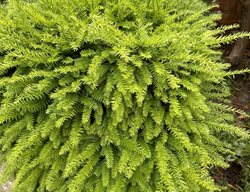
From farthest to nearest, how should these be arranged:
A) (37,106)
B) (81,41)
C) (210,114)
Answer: (210,114) < (37,106) < (81,41)

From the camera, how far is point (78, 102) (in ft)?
7.11

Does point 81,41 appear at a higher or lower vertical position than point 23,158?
higher

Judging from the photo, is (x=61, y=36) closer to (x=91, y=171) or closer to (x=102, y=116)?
(x=102, y=116)

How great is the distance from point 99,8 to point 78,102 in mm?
647

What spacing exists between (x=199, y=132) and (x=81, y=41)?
98 centimetres

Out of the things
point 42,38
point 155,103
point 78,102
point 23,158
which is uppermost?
point 42,38

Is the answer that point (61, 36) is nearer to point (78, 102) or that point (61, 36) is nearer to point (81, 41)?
point (81, 41)

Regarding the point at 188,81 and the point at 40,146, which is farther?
the point at 40,146

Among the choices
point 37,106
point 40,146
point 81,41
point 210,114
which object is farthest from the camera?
point 210,114

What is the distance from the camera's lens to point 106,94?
203cm

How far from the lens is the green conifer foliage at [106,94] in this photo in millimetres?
2043

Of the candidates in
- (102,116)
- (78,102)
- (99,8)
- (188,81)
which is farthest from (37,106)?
(188,81)

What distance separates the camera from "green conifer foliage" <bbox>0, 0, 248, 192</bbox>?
2043 mm

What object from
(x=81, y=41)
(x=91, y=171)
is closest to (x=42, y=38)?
(x=81, y=41)
